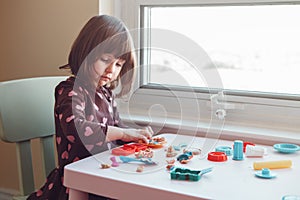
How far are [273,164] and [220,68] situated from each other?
0.49 meters

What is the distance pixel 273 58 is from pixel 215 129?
0.27 metres

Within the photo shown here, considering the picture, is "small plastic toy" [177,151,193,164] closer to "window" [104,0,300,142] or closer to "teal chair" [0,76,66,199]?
"window" [104,0,300,142]

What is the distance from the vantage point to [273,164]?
97cm

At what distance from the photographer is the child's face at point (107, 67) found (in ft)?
3.72

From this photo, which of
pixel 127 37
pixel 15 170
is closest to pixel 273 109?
pixel 127 37

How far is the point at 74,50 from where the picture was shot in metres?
1.18

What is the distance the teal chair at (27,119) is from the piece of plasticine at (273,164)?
0.61 m

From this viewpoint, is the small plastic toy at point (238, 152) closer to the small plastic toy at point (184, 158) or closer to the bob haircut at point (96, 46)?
the small plastic toy at point (184, 158)

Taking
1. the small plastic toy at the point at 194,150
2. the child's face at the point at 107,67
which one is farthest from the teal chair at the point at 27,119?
the small plastic toy at the point at 194,150

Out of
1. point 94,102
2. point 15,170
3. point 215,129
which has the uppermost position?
point 94,102

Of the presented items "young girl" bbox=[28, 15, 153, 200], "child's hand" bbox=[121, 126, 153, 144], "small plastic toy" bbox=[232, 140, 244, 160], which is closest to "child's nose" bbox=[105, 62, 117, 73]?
"young girl" bbox=[28, 15, 153, 200]

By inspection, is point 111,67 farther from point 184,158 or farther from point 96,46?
point 184,158

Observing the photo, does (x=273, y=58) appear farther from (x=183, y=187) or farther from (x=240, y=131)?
(x=183, y=187)

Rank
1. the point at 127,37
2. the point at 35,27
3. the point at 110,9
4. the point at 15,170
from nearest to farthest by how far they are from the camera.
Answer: the point at 127,37 → the point at 110,9 → the point at 35,27 → the point at 15,170
